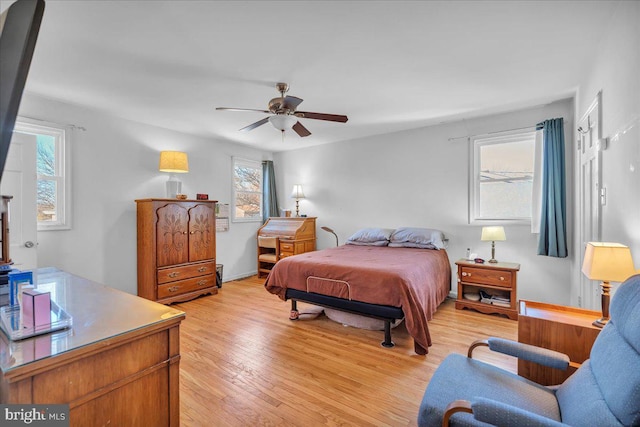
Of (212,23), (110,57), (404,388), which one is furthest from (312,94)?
(404,388)

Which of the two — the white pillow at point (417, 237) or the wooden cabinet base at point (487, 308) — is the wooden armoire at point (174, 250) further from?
the wooden cabinet base at point (487, 308)

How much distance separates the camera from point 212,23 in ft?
6.57

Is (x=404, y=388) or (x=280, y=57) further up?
(x=280, y=57)

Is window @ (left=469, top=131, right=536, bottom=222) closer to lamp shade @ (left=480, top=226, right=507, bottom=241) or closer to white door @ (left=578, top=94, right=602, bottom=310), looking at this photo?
lamp shade @ (left=480, top=226, right=507, bottom=241)

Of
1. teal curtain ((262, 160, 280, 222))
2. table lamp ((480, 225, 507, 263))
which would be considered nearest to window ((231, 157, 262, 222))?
teal curtain ((262, 160, 280, 222))

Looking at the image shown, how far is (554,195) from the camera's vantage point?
339 cm

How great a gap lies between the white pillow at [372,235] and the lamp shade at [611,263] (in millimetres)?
2857

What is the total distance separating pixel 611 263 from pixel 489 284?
2.11 meters

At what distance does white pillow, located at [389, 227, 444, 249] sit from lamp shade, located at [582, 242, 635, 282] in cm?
236

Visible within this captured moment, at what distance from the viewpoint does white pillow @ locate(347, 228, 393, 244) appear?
176 inches

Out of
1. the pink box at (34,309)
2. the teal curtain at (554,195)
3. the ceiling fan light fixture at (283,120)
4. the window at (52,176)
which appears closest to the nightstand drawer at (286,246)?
the ceiling fan light fixture at (283,120)

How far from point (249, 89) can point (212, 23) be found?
3.41 ft

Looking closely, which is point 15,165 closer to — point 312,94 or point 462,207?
point 312,94

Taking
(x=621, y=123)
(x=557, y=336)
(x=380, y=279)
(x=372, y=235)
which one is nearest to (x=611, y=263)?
(x=557, y=336)
